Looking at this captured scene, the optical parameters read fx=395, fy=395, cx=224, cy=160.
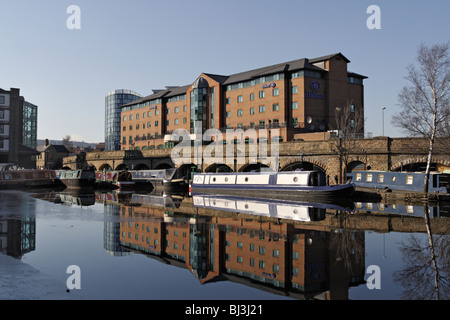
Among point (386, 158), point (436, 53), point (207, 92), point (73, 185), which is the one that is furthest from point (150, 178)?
point (436, 53)

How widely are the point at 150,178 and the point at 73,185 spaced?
402 inches

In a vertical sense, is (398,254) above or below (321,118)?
below

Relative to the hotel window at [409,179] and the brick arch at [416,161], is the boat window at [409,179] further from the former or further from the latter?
the brick arch at [416,161]

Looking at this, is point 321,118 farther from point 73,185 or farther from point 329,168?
point 73,185

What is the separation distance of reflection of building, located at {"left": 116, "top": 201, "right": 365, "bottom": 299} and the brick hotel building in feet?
108

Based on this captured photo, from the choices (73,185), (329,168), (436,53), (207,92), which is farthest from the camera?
(207,92)

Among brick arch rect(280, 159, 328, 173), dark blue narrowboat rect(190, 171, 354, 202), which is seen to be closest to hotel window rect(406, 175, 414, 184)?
dark blue narrowboat rect(190, 171, 354, 202)

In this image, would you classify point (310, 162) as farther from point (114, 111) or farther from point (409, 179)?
point (114, 111)

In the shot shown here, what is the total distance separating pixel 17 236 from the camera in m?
14.3

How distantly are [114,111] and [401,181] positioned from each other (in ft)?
432

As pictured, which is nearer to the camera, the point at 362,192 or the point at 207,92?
the point at 362,192

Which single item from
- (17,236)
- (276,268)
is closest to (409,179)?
(276,268)
